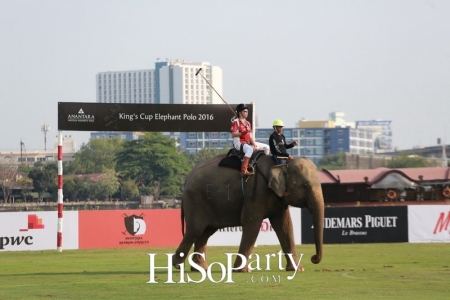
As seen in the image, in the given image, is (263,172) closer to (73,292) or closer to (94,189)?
(73,292)

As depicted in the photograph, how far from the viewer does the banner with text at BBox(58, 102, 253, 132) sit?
1660 inches

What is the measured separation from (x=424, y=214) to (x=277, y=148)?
2155 cm

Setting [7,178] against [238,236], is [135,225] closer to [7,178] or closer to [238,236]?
[238,236]

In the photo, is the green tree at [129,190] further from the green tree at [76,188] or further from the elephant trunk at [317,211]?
the elephant trunk at [317,211]

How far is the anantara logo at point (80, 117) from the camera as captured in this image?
138 ft

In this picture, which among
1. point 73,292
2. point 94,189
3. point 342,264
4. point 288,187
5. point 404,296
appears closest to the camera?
point 404,296

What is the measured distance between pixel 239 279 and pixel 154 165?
131465mm

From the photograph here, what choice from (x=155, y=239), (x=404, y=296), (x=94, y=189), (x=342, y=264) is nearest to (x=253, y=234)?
(x=342, y=264)

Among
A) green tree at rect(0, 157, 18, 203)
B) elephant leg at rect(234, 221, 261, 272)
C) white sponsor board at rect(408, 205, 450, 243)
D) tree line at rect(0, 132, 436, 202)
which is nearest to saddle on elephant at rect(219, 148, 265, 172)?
elephant leg at rect(234, 221, 261, 272)

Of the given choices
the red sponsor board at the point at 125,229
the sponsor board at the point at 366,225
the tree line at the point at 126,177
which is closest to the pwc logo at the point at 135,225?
the red sponsor board at the point at 125,229

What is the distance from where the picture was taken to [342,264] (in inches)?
1282

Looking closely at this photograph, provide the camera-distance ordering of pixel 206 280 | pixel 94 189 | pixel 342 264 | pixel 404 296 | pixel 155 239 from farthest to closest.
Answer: pixel 94 189
pixel 155 239
pixel 342 264
pixel 206 280
pixel 404 296

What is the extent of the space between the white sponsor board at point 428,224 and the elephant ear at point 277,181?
70.5 feet

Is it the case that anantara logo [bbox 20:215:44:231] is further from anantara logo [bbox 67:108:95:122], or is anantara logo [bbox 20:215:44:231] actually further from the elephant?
the elephant
